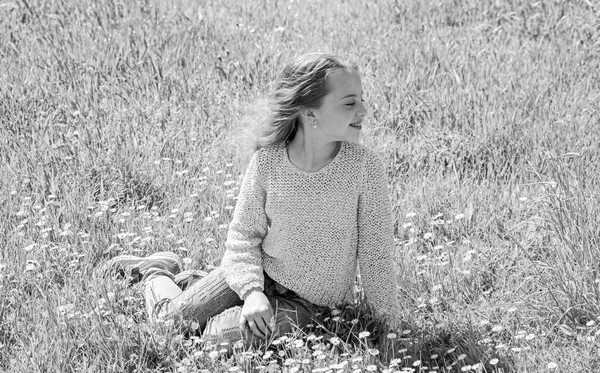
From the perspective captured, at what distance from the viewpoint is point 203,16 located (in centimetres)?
Result: 602

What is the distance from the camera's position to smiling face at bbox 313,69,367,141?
10.1 feet

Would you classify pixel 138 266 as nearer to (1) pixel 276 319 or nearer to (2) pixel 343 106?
(1) pixel 276 319

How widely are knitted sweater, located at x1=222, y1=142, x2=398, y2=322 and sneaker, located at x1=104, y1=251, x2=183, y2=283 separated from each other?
423mm

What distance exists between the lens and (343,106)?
3084 mm

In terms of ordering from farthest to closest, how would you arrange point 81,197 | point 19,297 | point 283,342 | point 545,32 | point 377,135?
point 545,32, point 377,135, point 81,197, point 19,297, point 283,342

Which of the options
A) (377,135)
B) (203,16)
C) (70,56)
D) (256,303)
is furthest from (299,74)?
(203,16)

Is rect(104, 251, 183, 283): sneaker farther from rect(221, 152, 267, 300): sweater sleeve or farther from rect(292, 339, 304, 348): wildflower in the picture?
rect(292, 339, 304, 348): wildflower

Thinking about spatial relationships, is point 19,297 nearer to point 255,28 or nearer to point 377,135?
point 377,135

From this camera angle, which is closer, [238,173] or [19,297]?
[19,297]

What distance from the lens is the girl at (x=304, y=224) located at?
10.2 ft

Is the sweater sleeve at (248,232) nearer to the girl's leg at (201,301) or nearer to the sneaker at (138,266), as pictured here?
the girl's leg at (201,301)

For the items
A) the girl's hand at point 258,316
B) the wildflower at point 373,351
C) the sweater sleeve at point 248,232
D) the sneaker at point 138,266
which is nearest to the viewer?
the wildflower at point 373,351

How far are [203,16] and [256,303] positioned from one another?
11.0 ft

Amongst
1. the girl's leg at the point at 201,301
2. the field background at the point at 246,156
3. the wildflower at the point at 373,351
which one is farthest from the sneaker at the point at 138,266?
the wildflower at the point at 373,351
